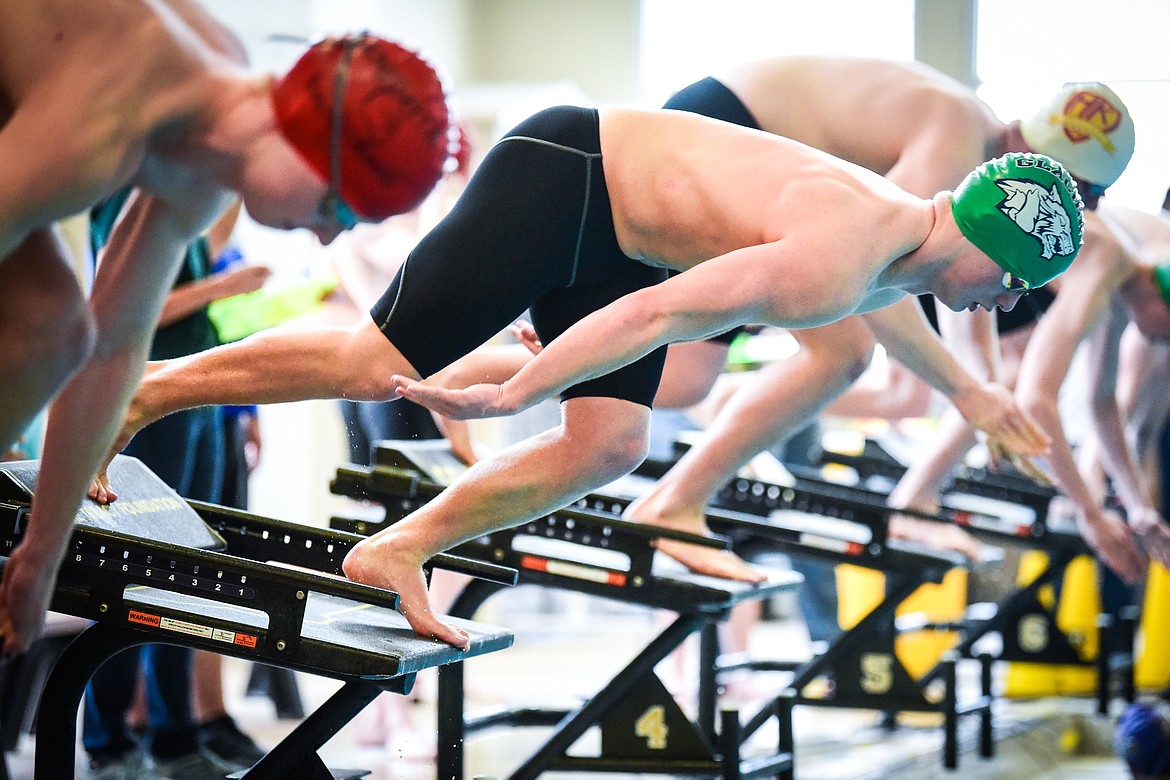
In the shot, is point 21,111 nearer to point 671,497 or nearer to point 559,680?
point 671,497

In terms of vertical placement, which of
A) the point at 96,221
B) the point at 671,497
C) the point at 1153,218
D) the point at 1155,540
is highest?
the point at 96,221

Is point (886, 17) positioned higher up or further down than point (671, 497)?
higher up

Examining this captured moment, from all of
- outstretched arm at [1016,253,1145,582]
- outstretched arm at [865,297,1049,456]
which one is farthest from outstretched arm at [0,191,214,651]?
outstretched arm at [1016,253,1145,582]

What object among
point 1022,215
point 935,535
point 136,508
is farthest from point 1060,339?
point 136,508

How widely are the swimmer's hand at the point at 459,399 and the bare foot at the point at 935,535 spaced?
2.80 metres

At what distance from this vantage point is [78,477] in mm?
1730

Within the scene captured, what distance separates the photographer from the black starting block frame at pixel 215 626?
208 cm

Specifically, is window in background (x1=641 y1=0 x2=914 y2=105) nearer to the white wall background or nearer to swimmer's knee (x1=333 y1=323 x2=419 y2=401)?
the white wall background

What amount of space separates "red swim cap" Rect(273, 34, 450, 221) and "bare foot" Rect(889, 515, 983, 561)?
330cm

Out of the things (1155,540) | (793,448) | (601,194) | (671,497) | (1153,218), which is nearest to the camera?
(601,194)

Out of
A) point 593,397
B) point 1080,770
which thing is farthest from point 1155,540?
point 593,397

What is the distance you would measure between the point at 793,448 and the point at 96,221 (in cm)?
427

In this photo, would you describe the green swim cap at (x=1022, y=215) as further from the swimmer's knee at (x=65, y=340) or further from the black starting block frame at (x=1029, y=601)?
the black starting block frame at (x=1029, y=601)

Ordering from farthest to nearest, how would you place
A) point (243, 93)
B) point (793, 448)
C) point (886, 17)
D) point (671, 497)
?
point (886, 17) → point (793, 448) → point (671, 497) → point (243, 93)
